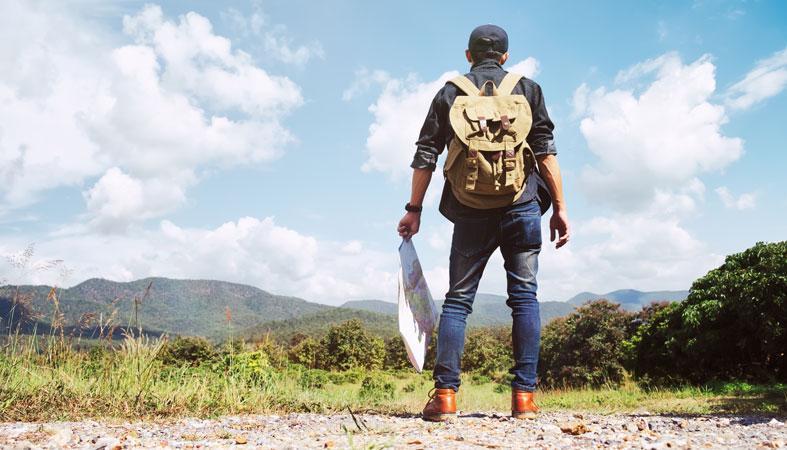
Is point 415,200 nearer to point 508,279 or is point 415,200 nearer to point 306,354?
point 508,279

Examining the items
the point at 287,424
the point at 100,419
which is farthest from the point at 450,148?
the point at 100,419

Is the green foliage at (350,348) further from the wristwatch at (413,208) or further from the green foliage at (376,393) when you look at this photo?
the wristwatch at (413,208)

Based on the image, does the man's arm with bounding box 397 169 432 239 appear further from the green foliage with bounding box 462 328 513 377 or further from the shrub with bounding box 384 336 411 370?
the shrub with bounding box 384 336 411 370

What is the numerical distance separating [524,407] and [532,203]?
127 centimetres

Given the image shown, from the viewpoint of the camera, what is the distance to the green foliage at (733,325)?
1007cm

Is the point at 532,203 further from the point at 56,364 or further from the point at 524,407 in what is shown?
the point at 56,364

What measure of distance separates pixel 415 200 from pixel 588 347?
18095mm

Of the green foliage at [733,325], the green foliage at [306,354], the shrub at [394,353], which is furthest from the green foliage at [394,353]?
the green foliage at [733,325]

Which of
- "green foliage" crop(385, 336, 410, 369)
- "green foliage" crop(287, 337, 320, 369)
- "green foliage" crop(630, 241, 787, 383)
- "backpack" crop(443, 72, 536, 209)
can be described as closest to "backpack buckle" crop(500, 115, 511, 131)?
"backpack" crop(443, 72, 536, 209)

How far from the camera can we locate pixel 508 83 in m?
3.59

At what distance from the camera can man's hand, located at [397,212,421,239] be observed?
376cm

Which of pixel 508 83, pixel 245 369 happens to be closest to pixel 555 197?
pixel 508 83

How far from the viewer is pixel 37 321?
528 centimetres

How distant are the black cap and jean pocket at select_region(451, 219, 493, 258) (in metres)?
1.23
